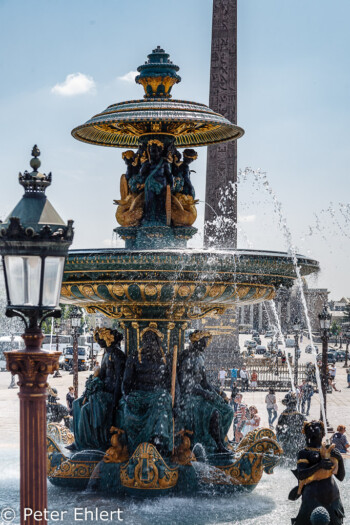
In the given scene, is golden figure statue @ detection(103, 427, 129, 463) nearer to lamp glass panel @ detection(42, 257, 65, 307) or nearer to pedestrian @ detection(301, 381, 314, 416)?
lamp glass panel @ detection(42, 257, 65, 307)

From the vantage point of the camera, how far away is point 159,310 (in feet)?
28.0

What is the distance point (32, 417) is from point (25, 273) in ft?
2.23

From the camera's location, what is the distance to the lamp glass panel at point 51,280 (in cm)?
406

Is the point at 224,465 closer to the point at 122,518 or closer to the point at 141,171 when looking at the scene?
the point at 122,518

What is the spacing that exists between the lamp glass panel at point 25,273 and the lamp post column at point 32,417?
0.23 meters

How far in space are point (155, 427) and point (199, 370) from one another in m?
0.80

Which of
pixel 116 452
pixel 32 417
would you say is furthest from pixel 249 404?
pixel 32 417

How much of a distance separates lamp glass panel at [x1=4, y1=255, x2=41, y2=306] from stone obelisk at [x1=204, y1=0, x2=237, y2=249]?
29.1m

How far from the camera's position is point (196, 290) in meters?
8.03

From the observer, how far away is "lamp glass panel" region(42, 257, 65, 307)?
4.06 metres

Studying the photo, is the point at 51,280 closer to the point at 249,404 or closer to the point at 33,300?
the point at 33,300

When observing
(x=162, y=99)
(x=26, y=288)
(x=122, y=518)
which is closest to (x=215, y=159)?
(x=162, y=99)

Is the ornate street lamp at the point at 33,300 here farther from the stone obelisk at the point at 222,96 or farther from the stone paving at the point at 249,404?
the stone obelisk at the point at 222,96

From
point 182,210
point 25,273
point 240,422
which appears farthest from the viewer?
point 240,422
